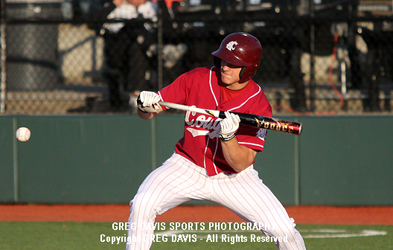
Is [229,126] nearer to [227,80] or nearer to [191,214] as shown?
[227,80]

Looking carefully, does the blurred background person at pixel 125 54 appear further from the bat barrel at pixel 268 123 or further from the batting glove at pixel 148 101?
the bat barrel at pixel 268 123

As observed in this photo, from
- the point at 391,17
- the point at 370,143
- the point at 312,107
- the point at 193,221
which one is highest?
the point at 391,17

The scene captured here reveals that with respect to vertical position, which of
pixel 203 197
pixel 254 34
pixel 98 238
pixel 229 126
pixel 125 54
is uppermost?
pixel 254 34

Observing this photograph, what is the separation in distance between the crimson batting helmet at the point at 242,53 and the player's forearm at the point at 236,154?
1.75 ft

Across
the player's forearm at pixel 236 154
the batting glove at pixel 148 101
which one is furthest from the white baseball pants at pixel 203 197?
the batting glove at pixel 148 101

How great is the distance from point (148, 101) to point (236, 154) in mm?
737

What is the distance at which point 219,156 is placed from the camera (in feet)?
12.3

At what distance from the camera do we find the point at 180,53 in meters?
7.83

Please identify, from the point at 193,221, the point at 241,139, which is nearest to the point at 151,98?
the point at 241,139

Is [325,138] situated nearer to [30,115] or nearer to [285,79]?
[285,79]

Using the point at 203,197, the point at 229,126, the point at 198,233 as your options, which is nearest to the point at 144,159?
the point at 198,233

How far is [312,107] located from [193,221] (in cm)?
238

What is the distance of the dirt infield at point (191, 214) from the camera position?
21.0ft

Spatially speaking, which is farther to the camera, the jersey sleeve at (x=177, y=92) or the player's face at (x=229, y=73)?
the jersey sleeve at (x=177, y=92)
